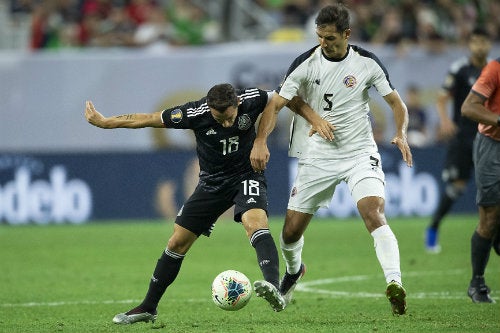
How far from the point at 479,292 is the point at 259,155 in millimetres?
2640

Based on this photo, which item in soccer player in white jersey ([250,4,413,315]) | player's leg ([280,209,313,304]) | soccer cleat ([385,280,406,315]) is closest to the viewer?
soccer cleat ([385,280,406,315])

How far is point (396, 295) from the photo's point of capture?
314 inches

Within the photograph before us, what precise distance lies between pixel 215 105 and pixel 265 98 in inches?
29.4

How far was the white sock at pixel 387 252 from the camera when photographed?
8203mm

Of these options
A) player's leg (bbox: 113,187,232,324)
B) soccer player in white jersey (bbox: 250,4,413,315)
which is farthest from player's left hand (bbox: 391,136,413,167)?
player's leg (bbox: 113,187,232,324)

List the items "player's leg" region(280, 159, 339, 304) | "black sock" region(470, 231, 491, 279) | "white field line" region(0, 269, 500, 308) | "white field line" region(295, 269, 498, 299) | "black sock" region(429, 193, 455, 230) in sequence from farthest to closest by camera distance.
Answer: "black sock" region(429, 193, 455, 230)
"white field line" region(295, 269, 498, 299)
"white field line" region(0, 269, 500, 308)
"black sock" region(470, 231, 491, 279)
"player's leg" region(280, 159, 339, 304)

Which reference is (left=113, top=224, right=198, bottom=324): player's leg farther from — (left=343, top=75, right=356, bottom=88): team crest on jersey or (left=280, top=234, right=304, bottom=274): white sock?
(left=343, top=75, right=356, bottom=88): team crest on jersey

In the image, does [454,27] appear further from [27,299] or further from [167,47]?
[27,299]

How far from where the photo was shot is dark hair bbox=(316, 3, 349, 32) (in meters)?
8.46

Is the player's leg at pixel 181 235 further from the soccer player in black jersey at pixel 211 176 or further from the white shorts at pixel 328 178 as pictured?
the white shorts at pixel 328 178

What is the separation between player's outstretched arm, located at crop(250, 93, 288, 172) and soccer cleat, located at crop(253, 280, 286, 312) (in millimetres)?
1126

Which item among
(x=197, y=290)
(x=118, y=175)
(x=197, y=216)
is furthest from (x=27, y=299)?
(x=118, y=175)

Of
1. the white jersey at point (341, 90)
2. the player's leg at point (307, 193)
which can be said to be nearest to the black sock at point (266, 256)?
the player's leg at point (307, 193)

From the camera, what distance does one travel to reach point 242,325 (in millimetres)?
8328
